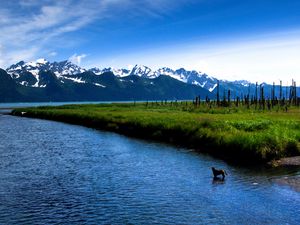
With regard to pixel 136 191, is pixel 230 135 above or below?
above

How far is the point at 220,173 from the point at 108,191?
33.3 ft

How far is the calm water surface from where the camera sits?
2274 centimetres

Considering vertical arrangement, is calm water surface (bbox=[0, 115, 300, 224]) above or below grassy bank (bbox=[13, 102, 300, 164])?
below

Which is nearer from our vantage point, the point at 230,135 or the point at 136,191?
the point at 136,191

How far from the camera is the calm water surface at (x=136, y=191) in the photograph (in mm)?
22742

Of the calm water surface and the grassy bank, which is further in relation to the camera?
the grassy bank

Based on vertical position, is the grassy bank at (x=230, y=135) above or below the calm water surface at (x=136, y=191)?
above

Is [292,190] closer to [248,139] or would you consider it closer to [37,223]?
[248,139]

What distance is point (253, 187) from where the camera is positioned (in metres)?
29.6

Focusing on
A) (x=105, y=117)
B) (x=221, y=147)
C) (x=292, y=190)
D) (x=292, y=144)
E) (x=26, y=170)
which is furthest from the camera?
(x=105, y=117)

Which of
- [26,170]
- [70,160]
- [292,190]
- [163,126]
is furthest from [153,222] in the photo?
[163,126]

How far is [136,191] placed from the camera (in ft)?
93.0

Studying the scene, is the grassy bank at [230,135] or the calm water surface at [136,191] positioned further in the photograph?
the grassy bank at [230,135]

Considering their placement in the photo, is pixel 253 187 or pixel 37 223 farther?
pixel 253 187
